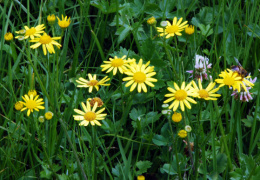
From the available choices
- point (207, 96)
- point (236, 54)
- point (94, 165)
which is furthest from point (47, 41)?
point (236, 54)

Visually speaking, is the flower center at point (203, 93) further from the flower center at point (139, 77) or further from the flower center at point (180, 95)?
the flower center at point (139, 77)

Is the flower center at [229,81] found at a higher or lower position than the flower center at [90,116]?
higher

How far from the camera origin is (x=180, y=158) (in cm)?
164

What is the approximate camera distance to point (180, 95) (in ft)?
4.41

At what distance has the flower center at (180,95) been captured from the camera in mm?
1343

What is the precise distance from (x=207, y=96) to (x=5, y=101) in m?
1.17

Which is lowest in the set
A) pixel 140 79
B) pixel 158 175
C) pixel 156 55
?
pixel 158 175

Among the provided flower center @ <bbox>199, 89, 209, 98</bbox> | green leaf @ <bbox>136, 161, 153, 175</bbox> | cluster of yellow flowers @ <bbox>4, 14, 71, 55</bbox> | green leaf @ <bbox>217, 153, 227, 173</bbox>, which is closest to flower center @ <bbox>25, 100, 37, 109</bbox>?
cluster of yellow flowers @ <bbox>4, 14, 71, 55</bbox>

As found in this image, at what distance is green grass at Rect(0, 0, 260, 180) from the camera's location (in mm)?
1544

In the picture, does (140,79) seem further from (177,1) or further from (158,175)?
(177,1)

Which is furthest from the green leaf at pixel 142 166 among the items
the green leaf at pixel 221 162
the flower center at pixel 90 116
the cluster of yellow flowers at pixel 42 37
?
the cluster of yellow flowers at pixel 42 37

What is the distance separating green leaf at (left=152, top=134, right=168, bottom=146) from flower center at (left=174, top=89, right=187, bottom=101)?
44 centimetres

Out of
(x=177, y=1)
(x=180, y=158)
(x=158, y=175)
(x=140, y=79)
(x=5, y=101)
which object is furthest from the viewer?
(x=177, y=1)

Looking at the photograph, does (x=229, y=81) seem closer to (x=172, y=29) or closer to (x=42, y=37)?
(x=172, y=29)
